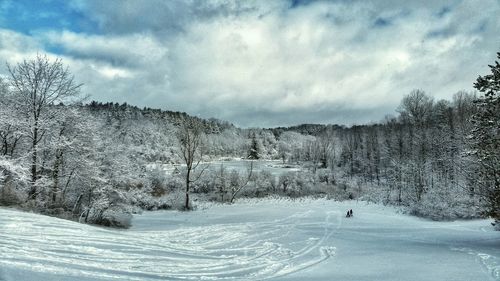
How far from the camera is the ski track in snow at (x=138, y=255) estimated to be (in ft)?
24.7

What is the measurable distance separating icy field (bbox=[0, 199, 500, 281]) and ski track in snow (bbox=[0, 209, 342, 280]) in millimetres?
24

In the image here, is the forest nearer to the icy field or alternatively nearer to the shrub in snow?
the shrub in snow

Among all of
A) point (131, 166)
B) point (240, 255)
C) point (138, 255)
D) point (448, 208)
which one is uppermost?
point (131, 166)

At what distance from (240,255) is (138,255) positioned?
409cm

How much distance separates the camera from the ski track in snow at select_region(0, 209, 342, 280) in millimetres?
7543

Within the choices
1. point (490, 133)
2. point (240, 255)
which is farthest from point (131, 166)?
point (490, 133)

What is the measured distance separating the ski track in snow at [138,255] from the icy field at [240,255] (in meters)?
0.02

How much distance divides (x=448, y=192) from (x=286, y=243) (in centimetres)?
2848

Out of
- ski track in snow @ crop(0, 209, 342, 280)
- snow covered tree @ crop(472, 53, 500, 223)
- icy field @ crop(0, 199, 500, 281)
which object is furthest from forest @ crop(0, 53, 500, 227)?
ski track in snow @ crop(0, 209, 342, 280)

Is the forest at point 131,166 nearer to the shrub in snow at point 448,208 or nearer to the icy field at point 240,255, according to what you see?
the shrub in snow at point 448,208

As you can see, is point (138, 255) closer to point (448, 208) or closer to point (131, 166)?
point (131, 166)

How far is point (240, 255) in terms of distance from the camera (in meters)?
12.9

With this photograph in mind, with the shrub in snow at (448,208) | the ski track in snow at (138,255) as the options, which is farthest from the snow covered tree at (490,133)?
the shrub in snow at (448,208)

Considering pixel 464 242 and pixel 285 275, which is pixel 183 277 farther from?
pixel 464 242
